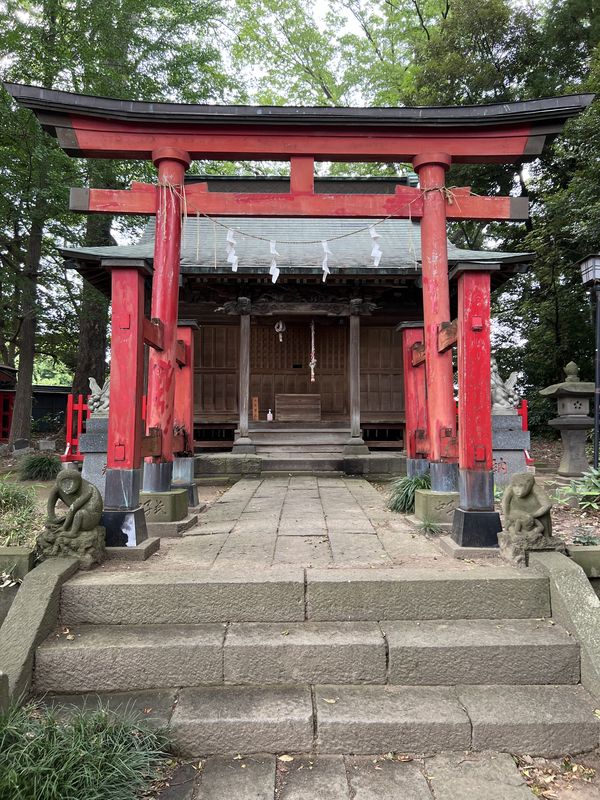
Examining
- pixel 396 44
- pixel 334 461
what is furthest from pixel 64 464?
→ pixel 396 44

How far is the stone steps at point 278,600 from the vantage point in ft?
9.07

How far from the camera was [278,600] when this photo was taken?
2770mm

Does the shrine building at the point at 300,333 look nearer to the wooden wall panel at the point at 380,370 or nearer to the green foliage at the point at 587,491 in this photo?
the wooden wall panel at the point at 380,370

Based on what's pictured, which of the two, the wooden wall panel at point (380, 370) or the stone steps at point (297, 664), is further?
the wooden wall panel at point (380, 370)

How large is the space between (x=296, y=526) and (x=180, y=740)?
2.34 metres

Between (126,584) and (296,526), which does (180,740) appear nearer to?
(126,584)

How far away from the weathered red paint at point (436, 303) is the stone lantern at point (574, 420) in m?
4.06

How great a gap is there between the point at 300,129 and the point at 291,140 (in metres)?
0.13

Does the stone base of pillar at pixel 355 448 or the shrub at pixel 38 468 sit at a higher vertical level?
the stone base of pillar at pixel 355 448

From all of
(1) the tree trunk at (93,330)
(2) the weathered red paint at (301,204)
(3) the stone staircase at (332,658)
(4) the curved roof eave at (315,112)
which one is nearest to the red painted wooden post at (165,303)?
(2) the weathered red paint at (301,204)

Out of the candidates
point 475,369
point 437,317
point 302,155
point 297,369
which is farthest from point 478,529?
point 297,369

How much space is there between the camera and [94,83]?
1205cm

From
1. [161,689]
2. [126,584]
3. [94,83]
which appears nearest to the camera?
[161,689]

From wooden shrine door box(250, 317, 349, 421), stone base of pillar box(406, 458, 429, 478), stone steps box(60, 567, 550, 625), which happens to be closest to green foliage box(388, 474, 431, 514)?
stone base of pillar box(406, 458, 429, 478)
